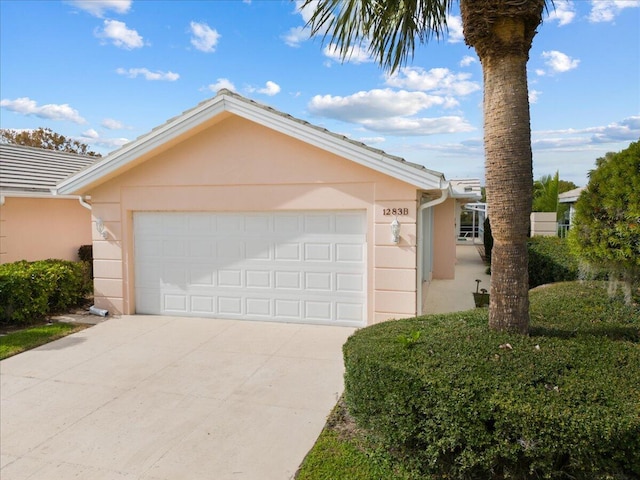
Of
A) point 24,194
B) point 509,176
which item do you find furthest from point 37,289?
point 509,176

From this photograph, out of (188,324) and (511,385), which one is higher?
(511,385)

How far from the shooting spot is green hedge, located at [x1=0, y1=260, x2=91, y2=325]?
9.07m

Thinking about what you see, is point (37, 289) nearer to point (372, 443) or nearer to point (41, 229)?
point (41, 229)

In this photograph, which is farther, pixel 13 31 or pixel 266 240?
pixel 13 31

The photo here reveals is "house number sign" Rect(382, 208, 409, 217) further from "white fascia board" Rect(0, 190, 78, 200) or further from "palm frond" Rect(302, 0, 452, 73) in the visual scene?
"white fascia board" Rect(0, 190, 78, 200)

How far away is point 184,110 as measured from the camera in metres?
8.94

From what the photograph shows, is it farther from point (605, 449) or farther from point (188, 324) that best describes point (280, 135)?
point (605, 449)

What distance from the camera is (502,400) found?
324cm

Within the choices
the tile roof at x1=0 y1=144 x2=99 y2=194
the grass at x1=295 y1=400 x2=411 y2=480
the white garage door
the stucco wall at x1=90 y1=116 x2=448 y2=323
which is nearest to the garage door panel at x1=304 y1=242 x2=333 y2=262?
the white garage door

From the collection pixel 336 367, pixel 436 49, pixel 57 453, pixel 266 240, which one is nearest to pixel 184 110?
pixel 266 240

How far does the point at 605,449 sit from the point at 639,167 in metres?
3.66

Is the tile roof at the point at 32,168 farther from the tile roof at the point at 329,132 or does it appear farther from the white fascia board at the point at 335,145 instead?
the white fascia board at the point at 335,145

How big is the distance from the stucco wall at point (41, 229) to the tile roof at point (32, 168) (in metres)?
0.47

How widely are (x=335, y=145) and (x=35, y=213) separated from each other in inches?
371
